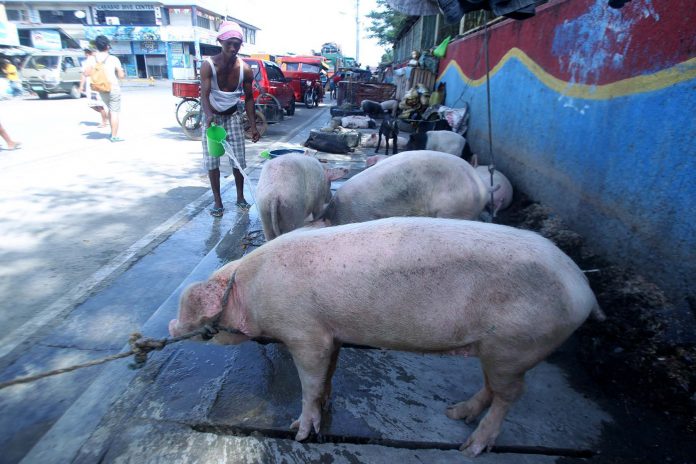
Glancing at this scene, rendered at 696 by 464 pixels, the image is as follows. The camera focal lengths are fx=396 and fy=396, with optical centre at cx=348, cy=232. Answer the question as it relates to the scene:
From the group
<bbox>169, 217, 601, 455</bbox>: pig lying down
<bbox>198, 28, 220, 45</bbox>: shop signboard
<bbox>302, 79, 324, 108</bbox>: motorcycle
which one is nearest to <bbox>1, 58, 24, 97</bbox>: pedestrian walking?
<bbox>302, 79, 324, 108</bbox>: motorcycle

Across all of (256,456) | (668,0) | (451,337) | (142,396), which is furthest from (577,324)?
(668,0)

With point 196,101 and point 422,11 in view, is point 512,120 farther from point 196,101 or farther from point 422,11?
point 196,101

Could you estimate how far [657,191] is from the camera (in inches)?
114

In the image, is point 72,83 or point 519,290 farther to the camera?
point 72,83

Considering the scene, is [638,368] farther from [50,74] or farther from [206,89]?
[50,74]

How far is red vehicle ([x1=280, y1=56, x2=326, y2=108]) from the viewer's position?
18984 millimetres

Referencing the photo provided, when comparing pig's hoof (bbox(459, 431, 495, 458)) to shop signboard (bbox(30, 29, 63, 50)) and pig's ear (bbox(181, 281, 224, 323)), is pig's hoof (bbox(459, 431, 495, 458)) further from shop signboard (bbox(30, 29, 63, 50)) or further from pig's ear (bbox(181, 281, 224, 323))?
shop signboard (bbox(30, 29, 63, 50))

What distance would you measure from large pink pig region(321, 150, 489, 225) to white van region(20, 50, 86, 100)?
20.5m

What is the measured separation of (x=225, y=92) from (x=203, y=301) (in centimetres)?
371

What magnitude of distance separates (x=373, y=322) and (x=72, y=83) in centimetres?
2242

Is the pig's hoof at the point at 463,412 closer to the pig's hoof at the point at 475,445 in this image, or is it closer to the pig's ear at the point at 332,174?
the pig's hoof at the point at 475,445

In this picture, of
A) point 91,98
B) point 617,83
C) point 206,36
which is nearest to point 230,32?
point 617,83

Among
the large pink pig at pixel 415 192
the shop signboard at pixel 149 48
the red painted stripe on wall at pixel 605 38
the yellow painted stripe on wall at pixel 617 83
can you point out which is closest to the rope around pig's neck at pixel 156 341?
the large pink pig at pixel 415 192

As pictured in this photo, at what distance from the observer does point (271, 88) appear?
45.0 feet
